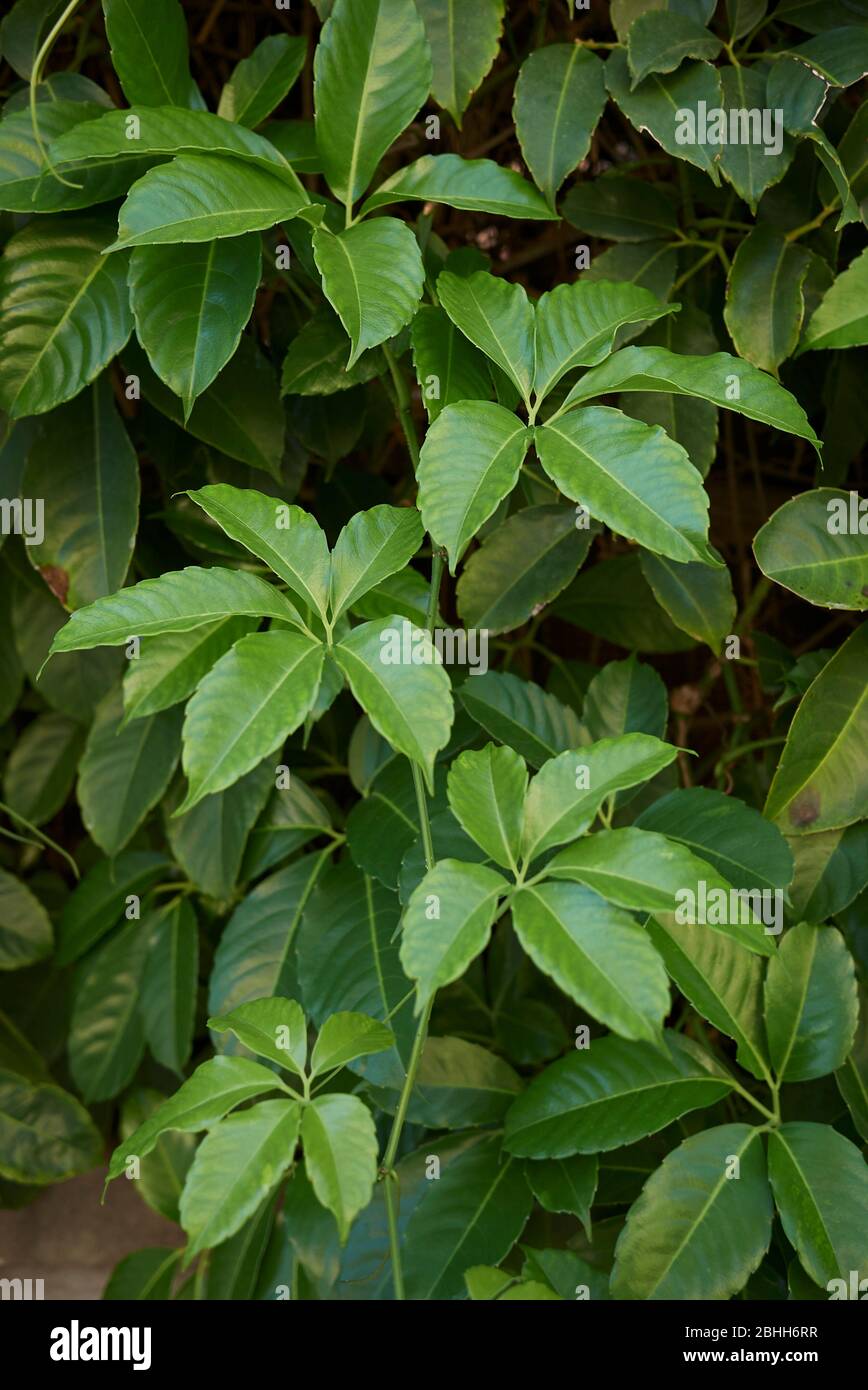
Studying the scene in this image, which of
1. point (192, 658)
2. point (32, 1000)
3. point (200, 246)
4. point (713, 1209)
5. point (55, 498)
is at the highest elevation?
point (200, 246)

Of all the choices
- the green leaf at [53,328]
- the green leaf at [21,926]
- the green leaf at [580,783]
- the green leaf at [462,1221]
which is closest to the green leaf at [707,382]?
the green leaf at [580,783]

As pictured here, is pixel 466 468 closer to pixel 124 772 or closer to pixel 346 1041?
pixel 346 1041

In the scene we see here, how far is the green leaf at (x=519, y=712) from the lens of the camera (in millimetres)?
1028

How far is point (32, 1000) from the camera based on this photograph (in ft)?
4.78

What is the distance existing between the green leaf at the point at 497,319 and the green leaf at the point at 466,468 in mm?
71

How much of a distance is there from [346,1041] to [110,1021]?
65 centimetres

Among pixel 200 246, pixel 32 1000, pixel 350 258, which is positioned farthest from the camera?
pixel 32 1000

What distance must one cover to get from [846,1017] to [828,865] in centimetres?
13

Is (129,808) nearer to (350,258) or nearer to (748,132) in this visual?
(350,258)

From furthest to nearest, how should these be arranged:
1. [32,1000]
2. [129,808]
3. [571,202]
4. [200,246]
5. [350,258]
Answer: [32,1000]
[129,808]
[571,202]
[200,246]
[350,258]

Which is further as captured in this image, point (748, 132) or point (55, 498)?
point (55, 498)

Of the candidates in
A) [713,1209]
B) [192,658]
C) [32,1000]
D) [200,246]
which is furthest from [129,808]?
[713,1209]

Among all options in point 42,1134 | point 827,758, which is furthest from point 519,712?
point 42,1134

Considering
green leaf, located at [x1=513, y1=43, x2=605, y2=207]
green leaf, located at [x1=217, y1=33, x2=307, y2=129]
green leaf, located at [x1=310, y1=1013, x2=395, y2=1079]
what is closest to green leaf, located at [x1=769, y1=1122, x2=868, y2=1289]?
green leaf, located at [x1=310, y1=1013, x2=395, y2=1079]
